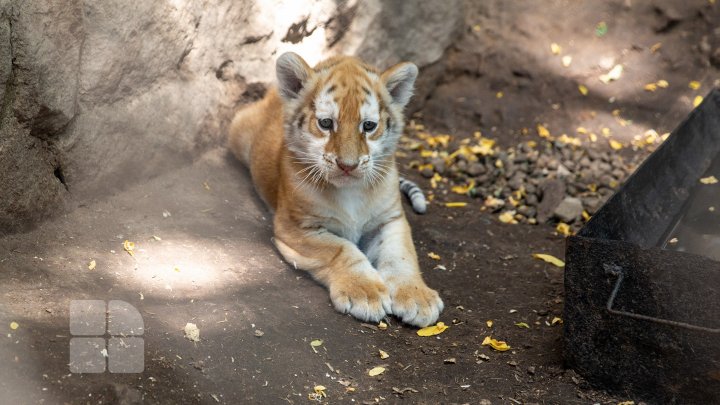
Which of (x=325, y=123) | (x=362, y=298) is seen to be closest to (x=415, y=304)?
(x=362, y=298)

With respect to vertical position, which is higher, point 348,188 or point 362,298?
point 348,188

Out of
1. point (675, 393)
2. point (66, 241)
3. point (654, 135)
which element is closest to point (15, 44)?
point (66, 241)

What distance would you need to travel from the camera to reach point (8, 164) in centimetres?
443

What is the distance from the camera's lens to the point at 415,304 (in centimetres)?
476

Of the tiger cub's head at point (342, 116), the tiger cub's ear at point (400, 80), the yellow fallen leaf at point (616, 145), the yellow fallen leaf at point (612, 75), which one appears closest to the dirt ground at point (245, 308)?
the tiger cub's head at point (342, 116)

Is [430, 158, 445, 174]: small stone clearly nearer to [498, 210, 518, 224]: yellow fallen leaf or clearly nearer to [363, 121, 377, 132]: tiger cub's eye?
[498, 210, 518, 224]: yellow fallen leaf

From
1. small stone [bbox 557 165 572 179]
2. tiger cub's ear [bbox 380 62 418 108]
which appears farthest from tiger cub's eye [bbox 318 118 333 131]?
small stone [bbox 557 165 572 179]

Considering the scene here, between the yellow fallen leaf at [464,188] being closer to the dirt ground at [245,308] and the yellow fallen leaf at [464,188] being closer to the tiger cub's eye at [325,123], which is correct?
the dirt ground at [245,308]

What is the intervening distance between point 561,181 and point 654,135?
150cm

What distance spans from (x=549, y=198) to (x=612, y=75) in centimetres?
214

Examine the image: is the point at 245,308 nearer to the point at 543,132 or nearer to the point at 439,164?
the point at 439,164

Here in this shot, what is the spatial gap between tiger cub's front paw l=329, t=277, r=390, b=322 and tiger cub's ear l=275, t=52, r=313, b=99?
1.29 metres

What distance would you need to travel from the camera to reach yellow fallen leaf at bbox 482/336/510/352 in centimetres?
453

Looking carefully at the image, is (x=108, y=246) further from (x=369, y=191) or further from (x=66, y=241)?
(x=369, y=191)
